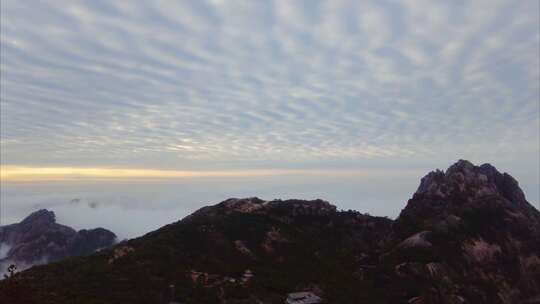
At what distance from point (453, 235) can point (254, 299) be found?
293 ft

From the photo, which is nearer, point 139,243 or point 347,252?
point 139,243

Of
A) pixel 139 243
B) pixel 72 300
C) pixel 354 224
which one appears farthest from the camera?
pixel 354 224

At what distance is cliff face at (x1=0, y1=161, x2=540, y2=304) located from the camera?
11988cm

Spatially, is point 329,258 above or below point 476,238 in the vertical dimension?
below

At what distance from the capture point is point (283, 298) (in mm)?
120062

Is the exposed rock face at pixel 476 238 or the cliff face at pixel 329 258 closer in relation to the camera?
the cliff face at pixel 329 258

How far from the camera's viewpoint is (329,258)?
159 meters

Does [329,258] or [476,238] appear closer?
[329,258]

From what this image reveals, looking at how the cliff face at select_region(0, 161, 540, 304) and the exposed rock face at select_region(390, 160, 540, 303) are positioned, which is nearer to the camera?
the cliff face at select_region(0, 161, 540, 304)

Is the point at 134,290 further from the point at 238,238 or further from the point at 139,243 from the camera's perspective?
the point at 238,238

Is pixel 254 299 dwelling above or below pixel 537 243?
below

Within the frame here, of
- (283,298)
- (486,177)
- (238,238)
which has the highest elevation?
(486,177)

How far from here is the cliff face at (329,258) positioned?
11988cm

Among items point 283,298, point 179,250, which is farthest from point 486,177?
point 179,250
